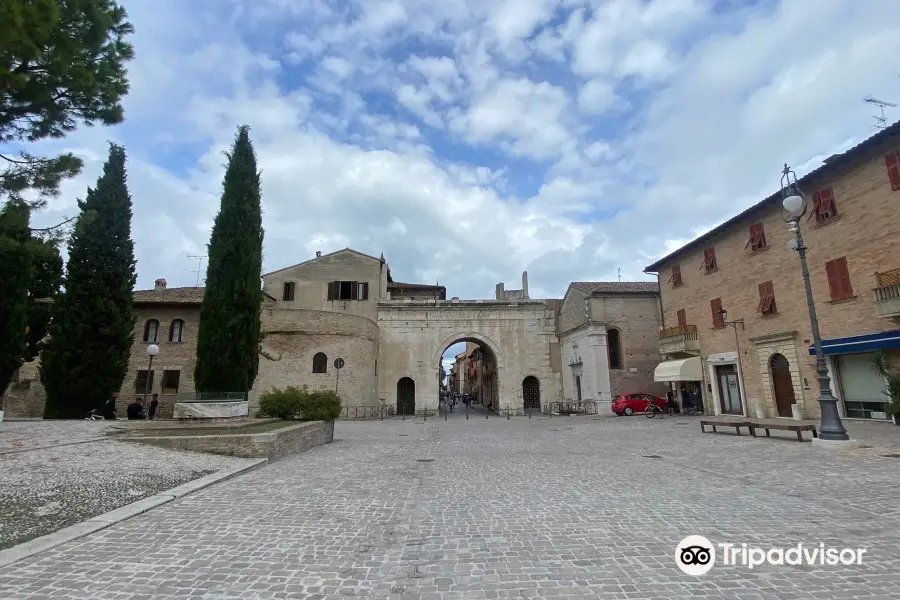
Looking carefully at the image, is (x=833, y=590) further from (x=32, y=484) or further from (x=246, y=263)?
(x=246, y=263)

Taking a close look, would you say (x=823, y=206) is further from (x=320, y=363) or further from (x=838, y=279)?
(x=320, y=363)

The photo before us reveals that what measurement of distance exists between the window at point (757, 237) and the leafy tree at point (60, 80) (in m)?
24.2

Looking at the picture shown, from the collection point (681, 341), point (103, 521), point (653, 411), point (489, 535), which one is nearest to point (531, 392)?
point (653, 411)

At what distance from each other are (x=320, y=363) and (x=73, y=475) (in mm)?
20105

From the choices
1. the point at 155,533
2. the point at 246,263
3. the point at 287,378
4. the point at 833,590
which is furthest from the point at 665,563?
the point at 287,378

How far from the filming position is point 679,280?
1060 inches

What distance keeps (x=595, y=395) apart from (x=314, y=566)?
1070 inches

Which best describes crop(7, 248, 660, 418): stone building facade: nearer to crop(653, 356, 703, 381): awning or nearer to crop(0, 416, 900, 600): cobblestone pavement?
crop(653, 356, 703, 381): awning

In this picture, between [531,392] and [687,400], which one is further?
[531,392]

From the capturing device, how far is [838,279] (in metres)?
17.0

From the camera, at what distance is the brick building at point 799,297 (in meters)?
15.5

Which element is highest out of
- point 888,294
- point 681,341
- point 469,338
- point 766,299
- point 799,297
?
point 469,338

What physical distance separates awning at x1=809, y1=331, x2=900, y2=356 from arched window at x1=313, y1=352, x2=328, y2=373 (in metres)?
23.8

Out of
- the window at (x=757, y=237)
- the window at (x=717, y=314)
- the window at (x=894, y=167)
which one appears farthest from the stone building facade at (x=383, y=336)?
the window at (x=894, y=167)
